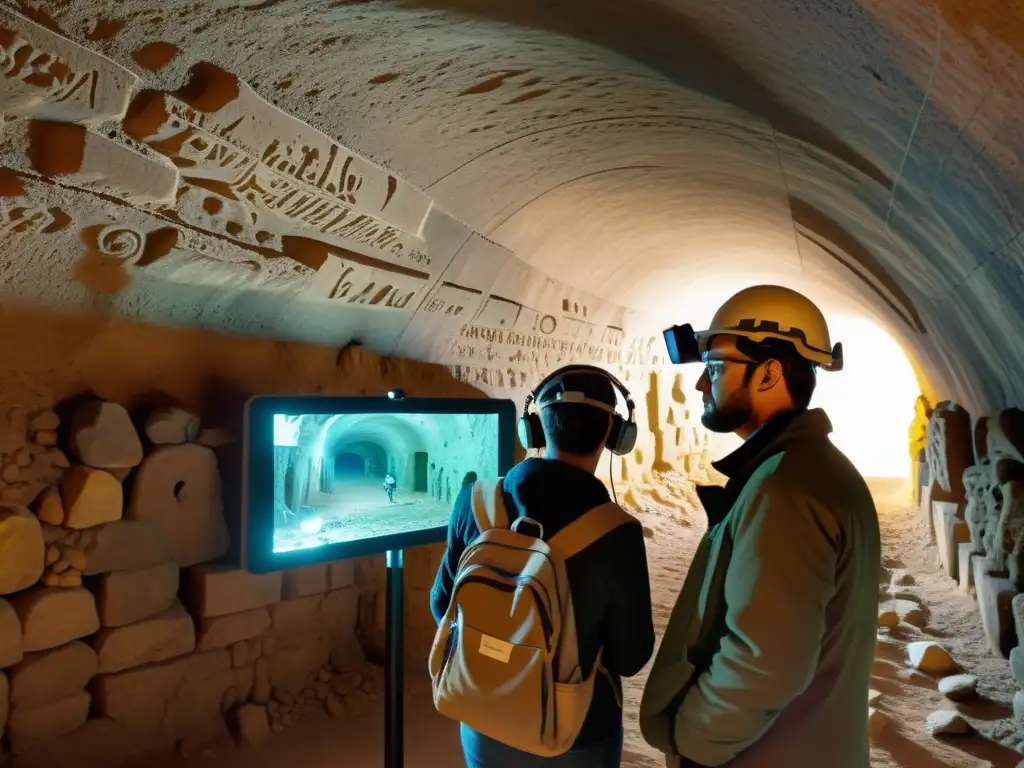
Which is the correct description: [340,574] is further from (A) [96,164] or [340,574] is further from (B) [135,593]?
(A) [96,164]

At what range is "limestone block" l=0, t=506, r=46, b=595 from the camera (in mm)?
2818

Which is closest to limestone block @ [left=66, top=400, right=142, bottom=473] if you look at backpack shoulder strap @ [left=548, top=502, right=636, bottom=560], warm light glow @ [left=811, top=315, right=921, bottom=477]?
backpack shoulder strap @ [left=548, top=502, right=636, bottom=560]

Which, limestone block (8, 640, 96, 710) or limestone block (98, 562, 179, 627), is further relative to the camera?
limestone block (98, 562, 179, 627)

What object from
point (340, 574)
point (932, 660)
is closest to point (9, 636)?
point (340, 574)

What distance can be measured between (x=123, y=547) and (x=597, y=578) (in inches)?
93.3

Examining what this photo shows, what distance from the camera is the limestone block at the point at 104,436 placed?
3.04 metres

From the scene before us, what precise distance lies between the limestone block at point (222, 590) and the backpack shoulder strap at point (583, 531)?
7.26ft

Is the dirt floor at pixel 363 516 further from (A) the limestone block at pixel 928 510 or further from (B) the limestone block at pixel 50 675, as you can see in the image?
(A) the limestone block at pixel 928 510

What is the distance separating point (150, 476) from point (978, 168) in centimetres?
332

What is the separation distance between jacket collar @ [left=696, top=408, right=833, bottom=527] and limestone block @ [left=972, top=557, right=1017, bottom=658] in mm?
3173

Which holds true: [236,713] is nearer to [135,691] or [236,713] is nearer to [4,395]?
[135,691]

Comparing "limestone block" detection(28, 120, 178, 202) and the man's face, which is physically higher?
"limestone block" detection(28, 120, 178, 202)

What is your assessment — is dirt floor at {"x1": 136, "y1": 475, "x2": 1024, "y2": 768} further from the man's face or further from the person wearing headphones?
the man's face

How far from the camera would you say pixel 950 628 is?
4.88 m
